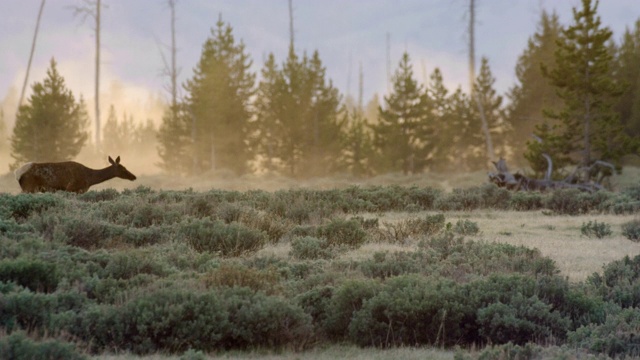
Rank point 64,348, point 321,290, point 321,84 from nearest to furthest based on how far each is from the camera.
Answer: point 64,348 < point 321,290 < point 321,84

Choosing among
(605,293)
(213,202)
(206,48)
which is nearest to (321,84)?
(206,48)

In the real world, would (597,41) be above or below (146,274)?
above

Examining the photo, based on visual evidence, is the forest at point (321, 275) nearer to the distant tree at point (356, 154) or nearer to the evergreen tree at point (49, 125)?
the distant tree at point (356, 154)

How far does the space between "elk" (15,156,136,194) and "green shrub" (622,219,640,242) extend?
12.0 m

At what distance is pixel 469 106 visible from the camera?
43.7 m

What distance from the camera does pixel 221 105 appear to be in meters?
42.2

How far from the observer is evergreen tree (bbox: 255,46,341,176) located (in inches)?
1650

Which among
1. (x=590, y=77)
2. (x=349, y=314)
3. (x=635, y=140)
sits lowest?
(x=349, y=314)

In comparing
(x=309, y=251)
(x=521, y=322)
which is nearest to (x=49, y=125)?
(x=309, y=251)

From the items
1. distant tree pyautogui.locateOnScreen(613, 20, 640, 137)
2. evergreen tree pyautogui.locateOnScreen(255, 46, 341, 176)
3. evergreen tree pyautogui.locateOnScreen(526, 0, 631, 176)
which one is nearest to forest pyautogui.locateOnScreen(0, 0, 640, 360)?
evergreen tree pyautogui.locateOnScreen(526, 0, 631, 176)

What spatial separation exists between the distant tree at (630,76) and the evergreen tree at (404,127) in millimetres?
11321

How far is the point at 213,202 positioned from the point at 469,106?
106 feet

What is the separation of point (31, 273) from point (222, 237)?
398cm

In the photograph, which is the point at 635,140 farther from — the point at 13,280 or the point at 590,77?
the point at 13,280
